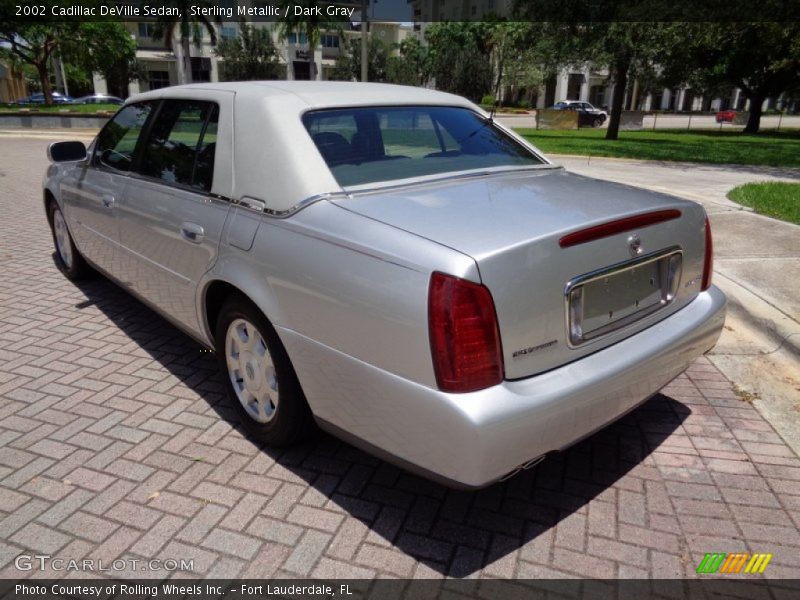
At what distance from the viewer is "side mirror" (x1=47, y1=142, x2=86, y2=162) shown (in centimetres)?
487

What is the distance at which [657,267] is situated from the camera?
2789 millimetres

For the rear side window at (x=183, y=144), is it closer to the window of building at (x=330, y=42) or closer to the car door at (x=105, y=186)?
the car door at (x=105, y=186)

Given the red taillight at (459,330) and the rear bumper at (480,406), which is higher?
the red taillight at (459,330)

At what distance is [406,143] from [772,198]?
831 cm

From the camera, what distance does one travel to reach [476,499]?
2.86 metres

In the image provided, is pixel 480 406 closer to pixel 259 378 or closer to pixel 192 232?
pixel 259 378

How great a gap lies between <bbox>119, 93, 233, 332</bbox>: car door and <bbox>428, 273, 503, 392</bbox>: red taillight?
140 cm

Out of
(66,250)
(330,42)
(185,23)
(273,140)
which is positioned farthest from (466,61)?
(273,140)

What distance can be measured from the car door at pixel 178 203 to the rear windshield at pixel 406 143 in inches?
21.4

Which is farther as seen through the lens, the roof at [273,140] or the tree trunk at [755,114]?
the tree trunk at [755,114]

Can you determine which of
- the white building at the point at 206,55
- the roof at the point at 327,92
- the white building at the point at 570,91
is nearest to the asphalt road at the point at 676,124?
the white building at the point at 570,91

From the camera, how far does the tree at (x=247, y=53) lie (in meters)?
65.8

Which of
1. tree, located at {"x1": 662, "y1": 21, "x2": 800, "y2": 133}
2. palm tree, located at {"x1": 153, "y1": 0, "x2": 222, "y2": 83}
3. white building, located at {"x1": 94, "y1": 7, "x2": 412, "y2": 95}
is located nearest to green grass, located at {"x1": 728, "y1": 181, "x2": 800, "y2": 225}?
tree, located at {"x1": 662, "y1": 21, "x2": 800, "y2": 133}

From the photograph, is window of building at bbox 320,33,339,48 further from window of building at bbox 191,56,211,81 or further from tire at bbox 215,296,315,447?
tire at bbox 215,296,315,447
